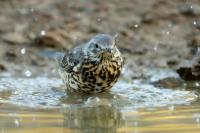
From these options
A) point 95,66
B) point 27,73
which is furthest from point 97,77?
point 27,73

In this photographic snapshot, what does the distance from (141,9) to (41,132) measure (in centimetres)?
551

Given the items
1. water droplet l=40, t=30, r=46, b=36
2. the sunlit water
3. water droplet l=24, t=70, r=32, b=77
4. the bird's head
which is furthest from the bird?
water droplet l=40, t=30, r=46, b=36

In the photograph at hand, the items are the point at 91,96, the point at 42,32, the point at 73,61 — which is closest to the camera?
the point at 91,96

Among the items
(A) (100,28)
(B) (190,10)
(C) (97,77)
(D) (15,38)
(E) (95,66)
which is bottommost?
(C) (97,77)

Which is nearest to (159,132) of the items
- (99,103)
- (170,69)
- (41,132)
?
(41,132)

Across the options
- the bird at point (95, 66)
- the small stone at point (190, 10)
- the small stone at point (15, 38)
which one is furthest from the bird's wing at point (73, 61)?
the small stone at point (190, 10)

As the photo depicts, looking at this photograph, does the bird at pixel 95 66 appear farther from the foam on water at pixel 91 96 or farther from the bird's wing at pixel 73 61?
the foam on water at pixel 91 96

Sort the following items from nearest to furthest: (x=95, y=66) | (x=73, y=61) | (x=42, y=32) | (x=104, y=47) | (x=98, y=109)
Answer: (x=98, y=109) → (x=104, y=47) → (x=95, y=66) → (x=73, y=61) → (x=42, y=32)

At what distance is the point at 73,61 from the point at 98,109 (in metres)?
1.22

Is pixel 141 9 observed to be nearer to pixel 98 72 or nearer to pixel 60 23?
pixel 60 23

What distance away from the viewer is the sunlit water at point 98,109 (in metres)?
5.36

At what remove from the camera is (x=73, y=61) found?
753cm

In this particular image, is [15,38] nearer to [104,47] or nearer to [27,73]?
[27,73]

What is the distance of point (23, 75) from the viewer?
29.5 ft
